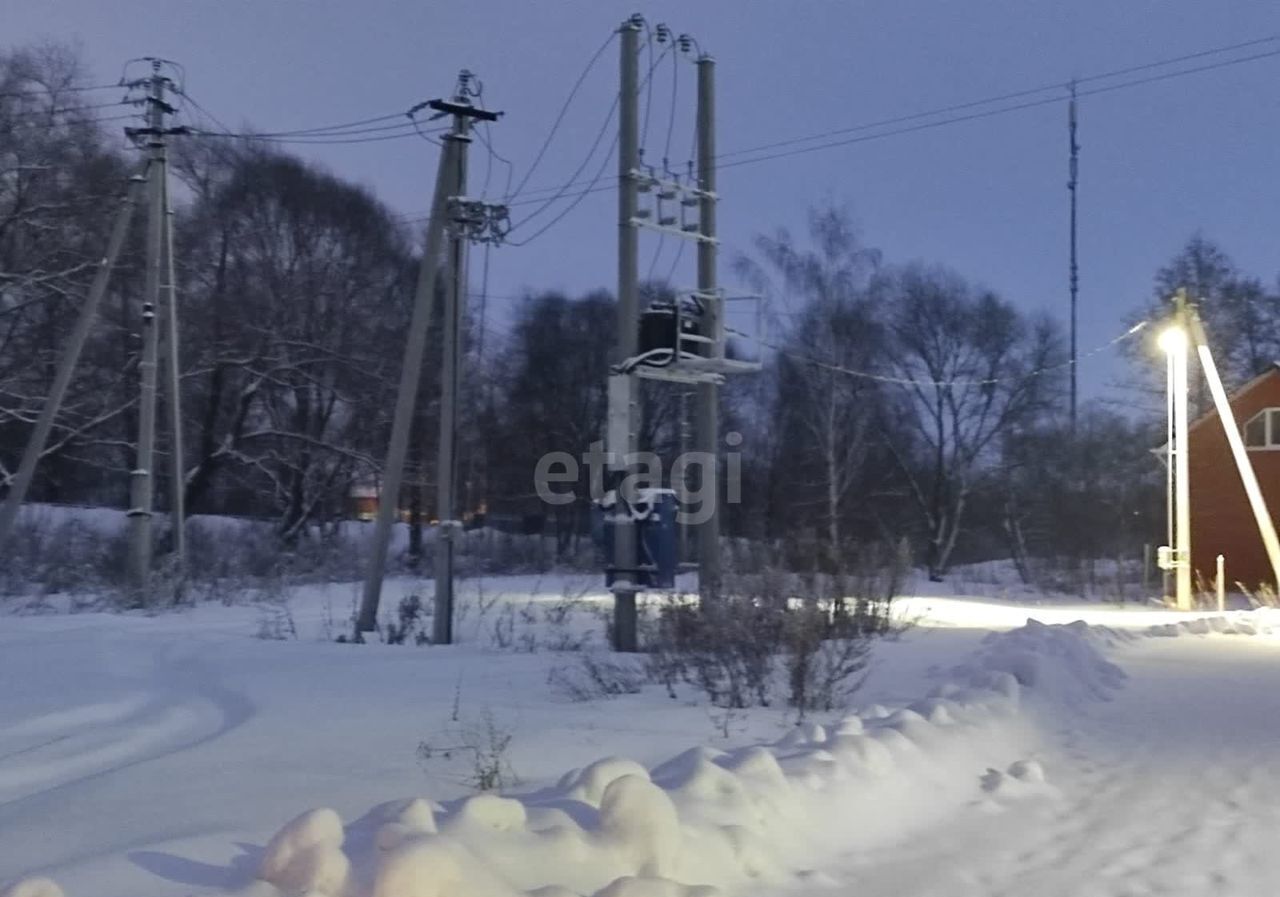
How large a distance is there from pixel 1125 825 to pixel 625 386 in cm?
960

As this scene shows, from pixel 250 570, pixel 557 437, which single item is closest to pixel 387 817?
pixel 250 570

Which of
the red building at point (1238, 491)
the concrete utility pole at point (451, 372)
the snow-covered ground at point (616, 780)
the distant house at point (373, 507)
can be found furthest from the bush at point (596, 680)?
the distant house at point (373, 507)

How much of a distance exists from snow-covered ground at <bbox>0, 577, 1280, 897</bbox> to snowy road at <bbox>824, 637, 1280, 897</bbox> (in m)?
0.02

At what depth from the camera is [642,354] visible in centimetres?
1572

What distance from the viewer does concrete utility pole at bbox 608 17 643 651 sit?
15430 mm

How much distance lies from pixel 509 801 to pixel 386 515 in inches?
521

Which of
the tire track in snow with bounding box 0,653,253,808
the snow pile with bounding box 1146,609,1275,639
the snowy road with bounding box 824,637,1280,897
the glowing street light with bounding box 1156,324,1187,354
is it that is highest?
the glowing street light with bounding box 1156,324,1187,354

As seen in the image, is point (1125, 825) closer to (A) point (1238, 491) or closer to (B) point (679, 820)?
(B) point (679, 820)

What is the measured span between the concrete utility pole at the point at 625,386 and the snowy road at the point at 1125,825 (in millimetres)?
5917

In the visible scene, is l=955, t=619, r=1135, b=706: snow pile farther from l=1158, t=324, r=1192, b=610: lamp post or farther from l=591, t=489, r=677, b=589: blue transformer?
l=1158, t=324, r=1192, b=610: lamp post

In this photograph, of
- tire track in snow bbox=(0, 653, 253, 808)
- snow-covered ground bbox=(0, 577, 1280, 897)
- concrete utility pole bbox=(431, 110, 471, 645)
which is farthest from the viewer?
concrete utility pole bbox=(431, 110, 471, 645)

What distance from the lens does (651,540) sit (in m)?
15.5

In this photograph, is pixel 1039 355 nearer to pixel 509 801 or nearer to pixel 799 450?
pixel 799 450

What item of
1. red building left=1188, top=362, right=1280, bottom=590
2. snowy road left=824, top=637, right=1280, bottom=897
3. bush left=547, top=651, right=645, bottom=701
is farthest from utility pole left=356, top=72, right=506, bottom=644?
red building left=1188, top=362, right=1280, bottom=590
